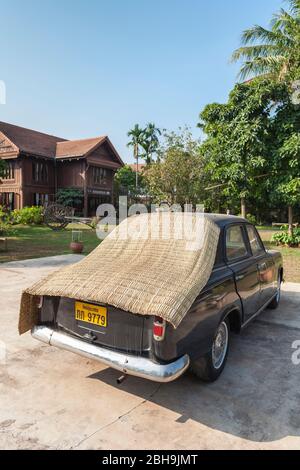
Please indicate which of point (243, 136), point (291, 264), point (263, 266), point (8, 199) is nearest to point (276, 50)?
point (243, 136)

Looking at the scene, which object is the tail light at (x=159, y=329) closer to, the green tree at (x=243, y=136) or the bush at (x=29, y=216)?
the green tree at (x=243, y=136)

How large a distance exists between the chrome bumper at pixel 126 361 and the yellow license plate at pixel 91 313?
20 cm

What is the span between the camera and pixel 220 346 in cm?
340

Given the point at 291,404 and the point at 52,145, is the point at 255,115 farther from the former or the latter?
the point at 52,145

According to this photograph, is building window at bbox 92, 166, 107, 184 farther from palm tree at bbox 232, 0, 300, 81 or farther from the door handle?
the door handle

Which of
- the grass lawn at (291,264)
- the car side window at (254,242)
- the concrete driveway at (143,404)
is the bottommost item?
the concrete driveway at (143,404)

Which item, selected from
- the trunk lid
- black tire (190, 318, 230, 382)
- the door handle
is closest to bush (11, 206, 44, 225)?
the door handle

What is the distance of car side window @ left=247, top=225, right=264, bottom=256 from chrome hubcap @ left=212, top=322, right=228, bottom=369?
53.6 inches

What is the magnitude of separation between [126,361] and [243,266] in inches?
73.0

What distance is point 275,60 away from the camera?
14.4m

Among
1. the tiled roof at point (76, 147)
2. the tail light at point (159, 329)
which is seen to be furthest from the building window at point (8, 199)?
the tail light at point (159, 329)

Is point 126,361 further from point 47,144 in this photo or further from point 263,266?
point 47,144

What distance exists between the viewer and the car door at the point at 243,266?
371 cm

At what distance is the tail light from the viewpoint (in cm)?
257
